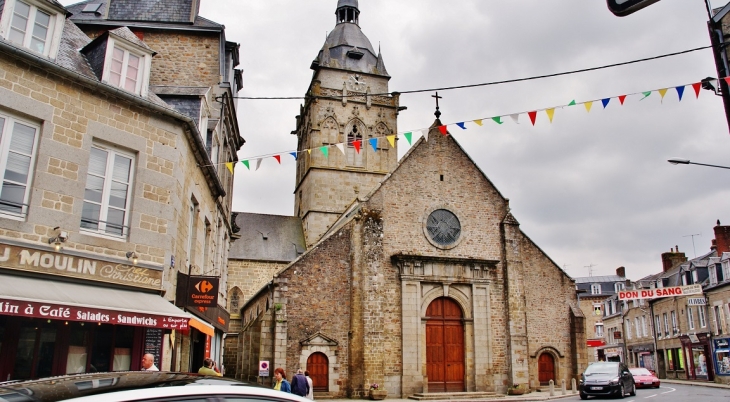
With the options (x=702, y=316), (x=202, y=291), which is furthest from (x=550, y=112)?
(x=702, y=316)

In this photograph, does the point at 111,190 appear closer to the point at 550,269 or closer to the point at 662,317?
the point at 550,269

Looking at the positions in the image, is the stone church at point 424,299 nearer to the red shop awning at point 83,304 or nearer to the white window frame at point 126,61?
the white window frame at point 126,61

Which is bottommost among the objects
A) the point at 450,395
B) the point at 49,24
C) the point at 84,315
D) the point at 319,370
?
the point at 450,395

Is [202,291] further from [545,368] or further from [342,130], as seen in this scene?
[342,130]

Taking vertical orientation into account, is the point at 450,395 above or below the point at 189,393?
below

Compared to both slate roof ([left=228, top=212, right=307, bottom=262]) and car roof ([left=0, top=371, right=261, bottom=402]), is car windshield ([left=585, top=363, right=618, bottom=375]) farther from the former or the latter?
slate roof ([left=228, top=212, right=307, bottom=262])

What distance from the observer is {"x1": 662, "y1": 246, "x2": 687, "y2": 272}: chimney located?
4006 centimetres

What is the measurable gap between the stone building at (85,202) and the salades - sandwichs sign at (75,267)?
0.02m

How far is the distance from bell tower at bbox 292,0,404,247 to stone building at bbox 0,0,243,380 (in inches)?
933

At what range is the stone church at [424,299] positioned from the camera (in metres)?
20.5

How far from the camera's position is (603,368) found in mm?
18469

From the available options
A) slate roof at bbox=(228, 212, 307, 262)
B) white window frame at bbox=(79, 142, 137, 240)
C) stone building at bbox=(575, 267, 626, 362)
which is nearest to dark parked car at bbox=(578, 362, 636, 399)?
white window frame at bbox=(79, 142, 137, 240)

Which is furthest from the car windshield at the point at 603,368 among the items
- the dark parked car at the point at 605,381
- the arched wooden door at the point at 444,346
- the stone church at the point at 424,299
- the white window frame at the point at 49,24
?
the white window frame at the point at 49,24

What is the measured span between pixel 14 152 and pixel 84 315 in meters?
2.61
